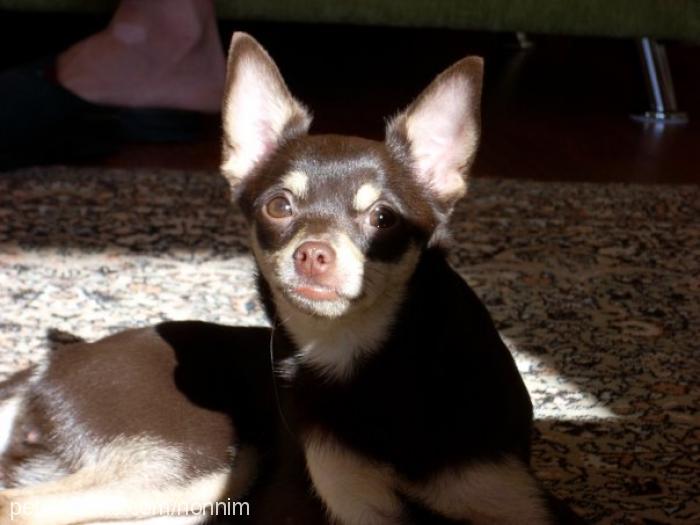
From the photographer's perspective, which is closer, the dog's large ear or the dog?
the dog

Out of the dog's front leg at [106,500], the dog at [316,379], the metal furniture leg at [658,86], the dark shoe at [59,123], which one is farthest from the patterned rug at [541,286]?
the metal furniture leg at [658,86]

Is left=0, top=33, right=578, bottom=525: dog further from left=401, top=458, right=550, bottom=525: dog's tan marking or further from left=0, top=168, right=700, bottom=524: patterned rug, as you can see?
left=0, top=168, right=700, bottom=524: patterned rug

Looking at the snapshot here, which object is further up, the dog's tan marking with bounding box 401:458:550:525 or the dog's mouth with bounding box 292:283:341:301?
the dog's mouth with bounding box 292:283:341:301

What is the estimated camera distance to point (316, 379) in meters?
1.80

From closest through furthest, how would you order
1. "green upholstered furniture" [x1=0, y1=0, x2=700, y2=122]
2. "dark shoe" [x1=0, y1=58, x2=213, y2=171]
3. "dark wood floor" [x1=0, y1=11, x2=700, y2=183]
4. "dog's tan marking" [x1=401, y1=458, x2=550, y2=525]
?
"dog's tan marking" [x1=401, y1=458, x2=550, y2=525] → "dark shoe" [x1=0, y1=58, x2=213, y2=171] → "dark wood floor" [x1=0, y1=11, x2=700, y2=183] → "green upholstered furniture" [x1=0, y1=0, x2=700, y2=122]

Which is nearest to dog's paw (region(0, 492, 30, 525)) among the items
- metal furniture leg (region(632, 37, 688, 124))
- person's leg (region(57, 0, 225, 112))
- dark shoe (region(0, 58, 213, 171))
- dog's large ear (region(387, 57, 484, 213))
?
dog's large ear (region(387, 57, 484, 213))

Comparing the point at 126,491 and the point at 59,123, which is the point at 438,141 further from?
the point at 59,123

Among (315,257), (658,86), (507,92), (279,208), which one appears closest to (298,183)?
(279,208)

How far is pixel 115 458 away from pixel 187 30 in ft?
9.27

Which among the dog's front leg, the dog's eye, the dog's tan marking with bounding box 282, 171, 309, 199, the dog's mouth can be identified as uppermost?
the dog's tan marking with bounding box 282, 171, 309, 199

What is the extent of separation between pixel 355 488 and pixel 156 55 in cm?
302

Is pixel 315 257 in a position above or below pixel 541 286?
above

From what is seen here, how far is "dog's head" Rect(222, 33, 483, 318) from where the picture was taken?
5.53ft

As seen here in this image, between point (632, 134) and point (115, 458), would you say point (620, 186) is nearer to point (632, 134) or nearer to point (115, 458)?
point (632, 134)
